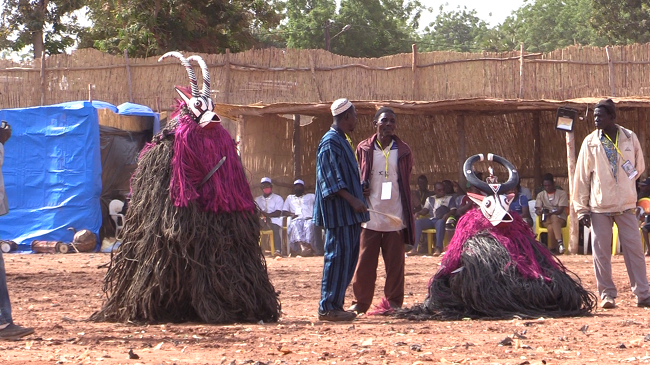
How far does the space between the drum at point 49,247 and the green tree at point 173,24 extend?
6.84 metres

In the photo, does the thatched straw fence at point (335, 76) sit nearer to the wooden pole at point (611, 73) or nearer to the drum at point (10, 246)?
the wooden pole at point (611, 73)

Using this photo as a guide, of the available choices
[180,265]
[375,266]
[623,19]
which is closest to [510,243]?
[375,266]

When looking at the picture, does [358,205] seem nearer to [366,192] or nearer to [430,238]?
[366,192]

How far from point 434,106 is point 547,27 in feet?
144

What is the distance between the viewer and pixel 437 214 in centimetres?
1579

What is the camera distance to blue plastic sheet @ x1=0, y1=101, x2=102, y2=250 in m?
16.5

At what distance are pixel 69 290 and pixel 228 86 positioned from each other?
853cm

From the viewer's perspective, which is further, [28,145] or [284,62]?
[284,62]

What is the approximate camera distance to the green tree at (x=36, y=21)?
2459 cm

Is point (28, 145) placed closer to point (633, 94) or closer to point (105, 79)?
point (105, 79)

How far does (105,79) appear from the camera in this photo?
1838 centimetres

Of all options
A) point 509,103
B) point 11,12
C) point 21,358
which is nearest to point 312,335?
point 21,358

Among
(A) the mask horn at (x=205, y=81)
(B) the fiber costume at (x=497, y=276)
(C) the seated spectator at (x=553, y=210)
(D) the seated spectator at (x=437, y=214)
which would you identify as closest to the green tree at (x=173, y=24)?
(D) the seated spectator at (x=437, y=214)

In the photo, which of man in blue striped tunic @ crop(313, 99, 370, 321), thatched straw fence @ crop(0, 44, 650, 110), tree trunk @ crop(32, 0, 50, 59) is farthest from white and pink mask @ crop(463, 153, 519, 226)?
tree trunk @ crop(32, 0, 50, 59)
